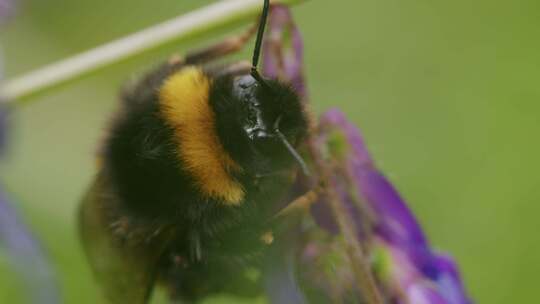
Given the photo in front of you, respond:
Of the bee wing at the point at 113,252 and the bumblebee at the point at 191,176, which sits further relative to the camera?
the bee wing at the point at 113,252

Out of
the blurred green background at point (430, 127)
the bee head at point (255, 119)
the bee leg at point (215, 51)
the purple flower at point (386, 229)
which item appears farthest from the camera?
the blurred green background at point (430, 127)

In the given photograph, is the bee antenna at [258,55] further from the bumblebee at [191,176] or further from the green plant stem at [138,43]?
the green plant stem at [138,43]

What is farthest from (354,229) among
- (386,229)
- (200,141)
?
(200,141)

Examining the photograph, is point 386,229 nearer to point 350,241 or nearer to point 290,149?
point 350,241

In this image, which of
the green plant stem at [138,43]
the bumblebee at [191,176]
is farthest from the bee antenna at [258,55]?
the green plant stem at [138,43]

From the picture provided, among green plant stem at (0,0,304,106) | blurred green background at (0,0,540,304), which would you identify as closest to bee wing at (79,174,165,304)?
green plant stem at (0,0,304,106)

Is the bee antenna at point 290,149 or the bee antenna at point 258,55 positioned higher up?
the bee antenna at point 258,55

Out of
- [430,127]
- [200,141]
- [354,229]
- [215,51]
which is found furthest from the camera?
[430,127]

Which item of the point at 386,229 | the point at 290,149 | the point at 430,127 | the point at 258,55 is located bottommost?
the point at 430,127
